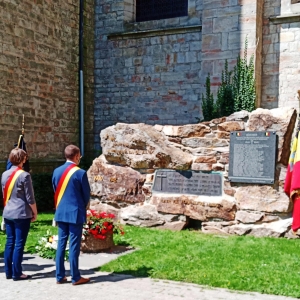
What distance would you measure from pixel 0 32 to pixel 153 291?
377 inches

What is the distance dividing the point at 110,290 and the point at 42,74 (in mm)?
10121

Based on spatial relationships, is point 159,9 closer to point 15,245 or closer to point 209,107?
point 209,107

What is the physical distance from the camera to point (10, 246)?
20.6ft

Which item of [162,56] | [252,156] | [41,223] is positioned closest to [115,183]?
[41,223]

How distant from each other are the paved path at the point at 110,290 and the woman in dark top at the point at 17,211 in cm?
22

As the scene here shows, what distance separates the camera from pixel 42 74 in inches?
578

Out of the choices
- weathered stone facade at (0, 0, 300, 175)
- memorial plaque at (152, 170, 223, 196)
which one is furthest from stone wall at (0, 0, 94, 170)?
memorial plaque at (152, 170, 223, 196)

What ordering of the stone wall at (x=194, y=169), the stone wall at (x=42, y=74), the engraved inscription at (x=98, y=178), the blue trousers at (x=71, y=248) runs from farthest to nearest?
the stone wall at (x=42, y=74) → the engraved inscription at (x=98, y=178) → the stone wall at (x=194, y=169) → the blue trousers at (x=71, y=248)

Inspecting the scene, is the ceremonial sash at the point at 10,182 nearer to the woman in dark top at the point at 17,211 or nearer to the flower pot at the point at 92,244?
the woman in dark top at the point at 17,211

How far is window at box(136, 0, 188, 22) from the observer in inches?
636

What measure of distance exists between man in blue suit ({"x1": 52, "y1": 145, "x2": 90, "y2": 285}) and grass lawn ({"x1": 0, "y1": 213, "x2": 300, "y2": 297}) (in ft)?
2.74

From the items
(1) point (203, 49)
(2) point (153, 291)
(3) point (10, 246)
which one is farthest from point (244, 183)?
(1) point (203, 49)

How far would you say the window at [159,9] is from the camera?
636 inches

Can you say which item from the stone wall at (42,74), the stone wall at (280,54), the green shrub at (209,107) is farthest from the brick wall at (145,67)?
the stone wall at (280,54)
